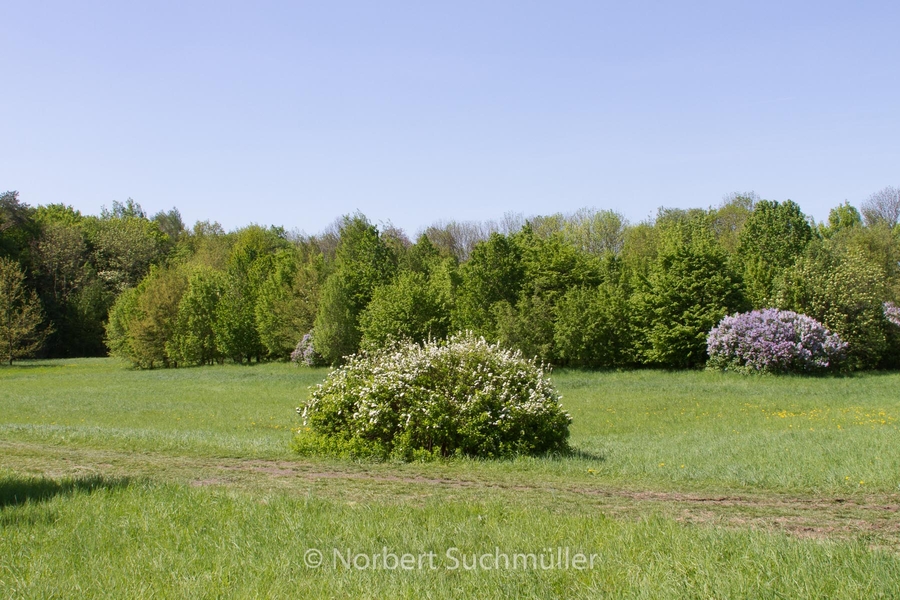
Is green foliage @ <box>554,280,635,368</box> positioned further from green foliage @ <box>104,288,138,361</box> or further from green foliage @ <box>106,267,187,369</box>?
green foliage @ <box>104,288,138,361</box>

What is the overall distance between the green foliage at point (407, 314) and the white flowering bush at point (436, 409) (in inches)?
1158

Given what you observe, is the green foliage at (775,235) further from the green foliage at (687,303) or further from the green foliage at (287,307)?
the green foliage at (287,307)

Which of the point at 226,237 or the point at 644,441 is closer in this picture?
the point at 644,441

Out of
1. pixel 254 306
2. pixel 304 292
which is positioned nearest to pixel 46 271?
pixel 254 306

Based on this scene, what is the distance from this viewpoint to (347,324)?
47500 mm

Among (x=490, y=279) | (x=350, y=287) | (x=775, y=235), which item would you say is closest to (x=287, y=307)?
(x=350, y=287)

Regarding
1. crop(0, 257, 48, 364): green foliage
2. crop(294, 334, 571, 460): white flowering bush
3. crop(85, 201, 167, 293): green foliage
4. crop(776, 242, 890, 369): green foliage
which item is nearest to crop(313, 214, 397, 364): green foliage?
crop(776, 242, 890, 369): green foliage

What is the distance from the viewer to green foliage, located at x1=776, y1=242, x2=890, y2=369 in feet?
116

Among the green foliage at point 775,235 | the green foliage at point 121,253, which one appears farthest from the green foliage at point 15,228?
the green foliage at point 775,235

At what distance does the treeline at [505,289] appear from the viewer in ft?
126

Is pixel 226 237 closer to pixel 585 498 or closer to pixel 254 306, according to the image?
pixel 254 306

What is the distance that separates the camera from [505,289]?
145ft

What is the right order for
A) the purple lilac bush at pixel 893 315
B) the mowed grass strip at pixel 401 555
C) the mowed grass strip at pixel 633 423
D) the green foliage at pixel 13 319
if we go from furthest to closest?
the green foliage at pixel 13 319 < the purple lilac bush at pixel 893 315 < the mowed grass strip at pixel 633 423 < the mowed grass strip at pixel 401 555

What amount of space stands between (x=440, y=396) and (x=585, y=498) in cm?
499
